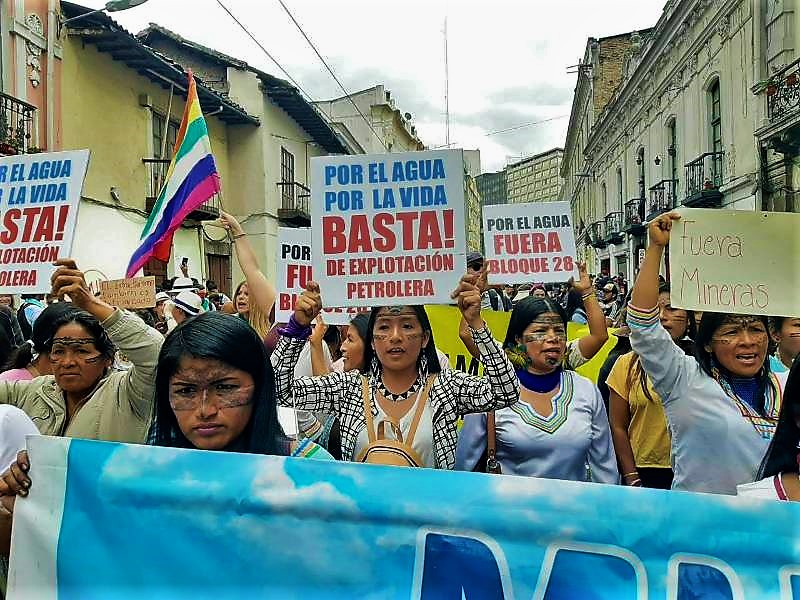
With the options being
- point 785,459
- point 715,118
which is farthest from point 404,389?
point 715,118

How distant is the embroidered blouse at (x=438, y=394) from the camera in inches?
106

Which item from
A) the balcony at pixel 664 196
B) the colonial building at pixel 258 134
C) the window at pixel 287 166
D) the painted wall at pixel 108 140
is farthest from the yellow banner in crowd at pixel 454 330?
the window at pixel 287 166

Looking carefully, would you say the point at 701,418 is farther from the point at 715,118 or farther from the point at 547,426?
the point at 715,118

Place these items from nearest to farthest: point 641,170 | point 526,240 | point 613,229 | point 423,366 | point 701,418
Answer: point 701,418
point 423,366
point 526,240
point 641,170
point 613,229

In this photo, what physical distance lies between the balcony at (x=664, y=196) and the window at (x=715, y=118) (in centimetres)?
370

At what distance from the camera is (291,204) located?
2416cm

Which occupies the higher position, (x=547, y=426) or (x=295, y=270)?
(x=295, y=270)

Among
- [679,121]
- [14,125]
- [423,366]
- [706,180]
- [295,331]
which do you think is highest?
[679,121]

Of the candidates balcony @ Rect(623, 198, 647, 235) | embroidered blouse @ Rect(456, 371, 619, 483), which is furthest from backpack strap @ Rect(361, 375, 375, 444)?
balcony @ Rect(623, 198, 647, 235)

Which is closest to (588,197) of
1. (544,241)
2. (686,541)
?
(544,241)

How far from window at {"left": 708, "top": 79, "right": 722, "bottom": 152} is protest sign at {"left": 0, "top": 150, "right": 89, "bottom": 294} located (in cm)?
1823

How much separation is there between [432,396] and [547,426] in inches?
22.0

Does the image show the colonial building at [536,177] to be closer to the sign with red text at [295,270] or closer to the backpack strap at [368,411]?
the sign with red text at [295,270]

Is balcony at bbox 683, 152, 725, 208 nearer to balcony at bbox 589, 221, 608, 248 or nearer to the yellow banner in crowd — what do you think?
the yellow banner in crowd
